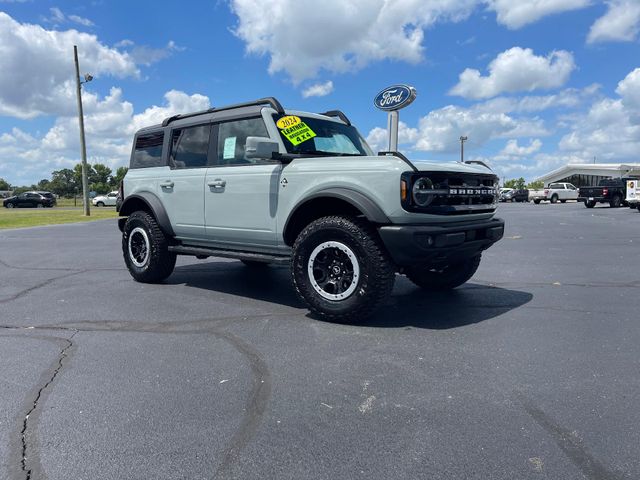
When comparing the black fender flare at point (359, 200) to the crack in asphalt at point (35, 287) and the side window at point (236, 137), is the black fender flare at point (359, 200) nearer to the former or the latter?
the side window at point (236, 137)

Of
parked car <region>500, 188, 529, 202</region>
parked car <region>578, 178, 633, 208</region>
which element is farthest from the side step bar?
parked car <region>500, 188, 529, 202</region>

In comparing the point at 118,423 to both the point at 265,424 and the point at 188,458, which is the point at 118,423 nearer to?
the point at 188,458

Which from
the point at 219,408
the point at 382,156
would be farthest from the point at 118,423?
the point at 382,156

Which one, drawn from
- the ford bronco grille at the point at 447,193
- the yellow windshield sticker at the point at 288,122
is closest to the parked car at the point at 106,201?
the yellow windshield sticker at the point at 288,122

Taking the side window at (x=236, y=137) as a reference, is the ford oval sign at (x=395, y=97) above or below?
above

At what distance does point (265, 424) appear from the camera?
2580 mm

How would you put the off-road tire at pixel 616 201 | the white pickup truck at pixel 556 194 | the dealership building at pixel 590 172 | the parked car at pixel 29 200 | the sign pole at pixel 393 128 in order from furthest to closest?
1. the dealership building at pixel 590 172
2. the parked car at pixel 29 200
3. the white pickup truck at pixel 556 194
4. the off-road tire at pixel 616 201
5. the sign pole at pixel 393 128

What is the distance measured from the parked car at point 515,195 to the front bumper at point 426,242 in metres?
49.7

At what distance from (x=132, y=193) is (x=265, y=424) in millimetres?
4891

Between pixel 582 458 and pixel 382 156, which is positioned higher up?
pixel 382 156

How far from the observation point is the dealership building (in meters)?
55.5

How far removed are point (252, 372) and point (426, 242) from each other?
173 centimetres

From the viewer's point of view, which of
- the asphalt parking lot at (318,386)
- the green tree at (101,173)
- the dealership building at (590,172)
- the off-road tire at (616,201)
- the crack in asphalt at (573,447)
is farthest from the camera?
the green tree at (101,173)

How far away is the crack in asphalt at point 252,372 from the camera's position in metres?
2.30
